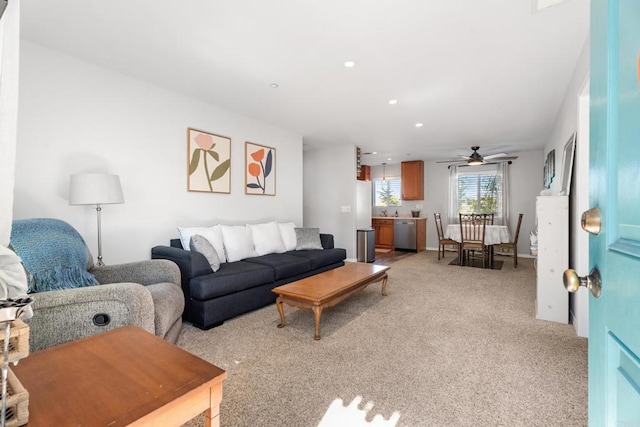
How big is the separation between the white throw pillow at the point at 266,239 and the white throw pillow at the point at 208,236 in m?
0.52

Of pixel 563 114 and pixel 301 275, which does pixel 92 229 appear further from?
pixel 563 114

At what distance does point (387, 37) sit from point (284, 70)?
3.39 feet

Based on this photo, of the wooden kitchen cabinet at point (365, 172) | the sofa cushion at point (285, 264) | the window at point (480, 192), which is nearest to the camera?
the sofa cushion at point (285, 264)

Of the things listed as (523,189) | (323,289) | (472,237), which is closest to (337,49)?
(323,289)

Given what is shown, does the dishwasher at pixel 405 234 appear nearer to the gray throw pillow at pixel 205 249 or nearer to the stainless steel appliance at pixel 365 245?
the stainless steel appliance at pixel 365 245

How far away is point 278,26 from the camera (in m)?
2.17

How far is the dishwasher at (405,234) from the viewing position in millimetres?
7398

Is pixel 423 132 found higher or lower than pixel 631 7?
higher

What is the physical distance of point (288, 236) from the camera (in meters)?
4.32

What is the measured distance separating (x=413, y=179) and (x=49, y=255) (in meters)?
7.41

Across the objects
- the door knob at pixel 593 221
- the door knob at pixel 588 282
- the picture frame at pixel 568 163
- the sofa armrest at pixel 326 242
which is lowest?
the sofa armrest at pixel 326 242

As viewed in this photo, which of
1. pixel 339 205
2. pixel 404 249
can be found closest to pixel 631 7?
pixel 339 205

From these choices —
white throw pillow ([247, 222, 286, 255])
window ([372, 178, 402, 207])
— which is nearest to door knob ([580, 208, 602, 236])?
white throw pillow ([247, 222, 286, 255])

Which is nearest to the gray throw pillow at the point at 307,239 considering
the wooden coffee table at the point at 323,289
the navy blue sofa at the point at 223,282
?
the navy blue sofa at the point at 223,282
